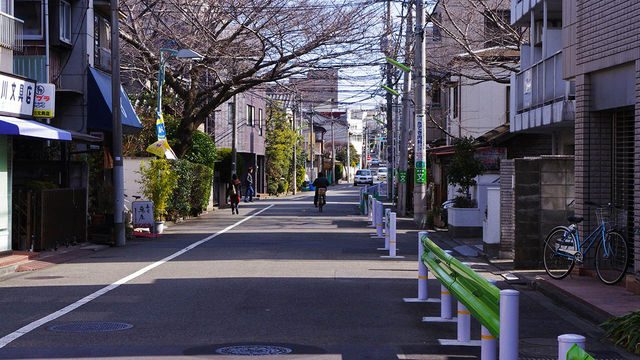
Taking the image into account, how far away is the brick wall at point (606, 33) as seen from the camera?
1249 cm

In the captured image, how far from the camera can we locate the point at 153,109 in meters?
37.4

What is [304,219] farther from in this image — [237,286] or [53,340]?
[53,340]

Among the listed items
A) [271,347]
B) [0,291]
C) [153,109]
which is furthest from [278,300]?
[153,109]

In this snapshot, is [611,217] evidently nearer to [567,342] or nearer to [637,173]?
[637,173]

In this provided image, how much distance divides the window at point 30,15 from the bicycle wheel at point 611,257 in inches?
591

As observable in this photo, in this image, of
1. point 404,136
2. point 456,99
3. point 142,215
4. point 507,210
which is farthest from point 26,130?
point 456,99

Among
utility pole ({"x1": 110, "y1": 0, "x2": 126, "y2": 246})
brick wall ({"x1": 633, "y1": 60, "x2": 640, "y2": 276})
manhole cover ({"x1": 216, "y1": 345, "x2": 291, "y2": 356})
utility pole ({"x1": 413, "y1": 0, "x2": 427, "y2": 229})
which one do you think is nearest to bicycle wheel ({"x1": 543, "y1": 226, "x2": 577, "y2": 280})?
brick wall ({"x1": 633, "y1": 60, "x2": 640, "y2": 276})

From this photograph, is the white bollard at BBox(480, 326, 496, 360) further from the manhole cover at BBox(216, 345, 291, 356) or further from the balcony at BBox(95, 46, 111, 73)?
the balcony at BBox(95, 46, 111, 73)

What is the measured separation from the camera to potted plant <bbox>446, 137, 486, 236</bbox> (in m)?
23.3

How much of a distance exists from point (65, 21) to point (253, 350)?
632 inches

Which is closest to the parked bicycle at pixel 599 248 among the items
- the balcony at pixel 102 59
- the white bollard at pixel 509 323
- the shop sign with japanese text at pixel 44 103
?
the white bollard at pixel 509 323

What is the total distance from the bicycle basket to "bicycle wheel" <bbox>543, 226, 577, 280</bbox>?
1.88ft

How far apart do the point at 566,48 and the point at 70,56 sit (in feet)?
43.7

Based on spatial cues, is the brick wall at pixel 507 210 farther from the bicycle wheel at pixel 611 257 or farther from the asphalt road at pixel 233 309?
the bicycle wheel at pixel 611 257
